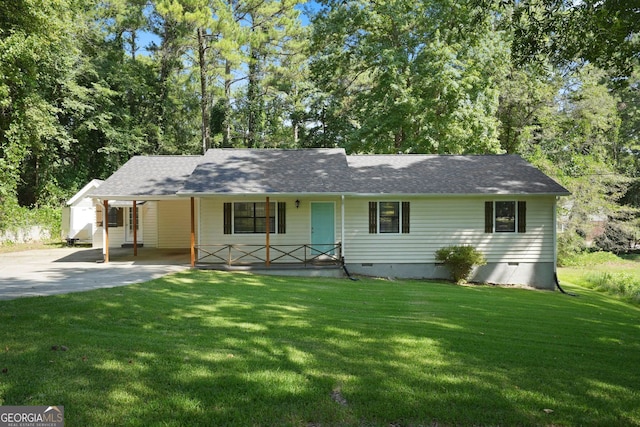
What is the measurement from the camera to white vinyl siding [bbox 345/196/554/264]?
50.0ft

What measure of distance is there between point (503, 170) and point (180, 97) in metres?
26.2

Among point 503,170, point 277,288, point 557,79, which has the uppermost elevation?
point 557,79

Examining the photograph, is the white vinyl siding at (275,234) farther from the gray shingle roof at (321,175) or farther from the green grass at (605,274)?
the green grass at (605,274)

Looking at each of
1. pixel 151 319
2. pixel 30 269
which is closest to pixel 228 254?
pixel 30 269

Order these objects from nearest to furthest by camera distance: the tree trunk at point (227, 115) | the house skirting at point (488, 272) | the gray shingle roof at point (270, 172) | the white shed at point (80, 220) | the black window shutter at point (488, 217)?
the gray shingle roof at point (270, 172)
the house skirting at point (488, 272)
the black window shutter at point (488, 217)
the white shed at point (80, 220)
the tree trunk at point (227, 115)

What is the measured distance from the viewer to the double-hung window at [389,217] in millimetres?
15281

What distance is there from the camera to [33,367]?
14.2 feet

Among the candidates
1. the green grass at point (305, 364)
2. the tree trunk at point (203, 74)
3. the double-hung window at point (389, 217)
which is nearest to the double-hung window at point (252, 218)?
the double-hung window at point (389, 217)

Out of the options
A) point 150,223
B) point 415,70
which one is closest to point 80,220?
point 150,223

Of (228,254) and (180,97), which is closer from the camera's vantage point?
(228,254)

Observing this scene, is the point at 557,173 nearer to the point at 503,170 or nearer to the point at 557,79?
the point at 557,79

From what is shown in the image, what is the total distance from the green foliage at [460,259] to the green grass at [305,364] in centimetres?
594

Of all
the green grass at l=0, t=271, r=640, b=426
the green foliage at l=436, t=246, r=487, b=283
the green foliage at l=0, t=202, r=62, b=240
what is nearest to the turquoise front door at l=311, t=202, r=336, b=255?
the green foliage at l=436, t=246, r=487, b=283

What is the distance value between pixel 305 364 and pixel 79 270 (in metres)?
11.0
